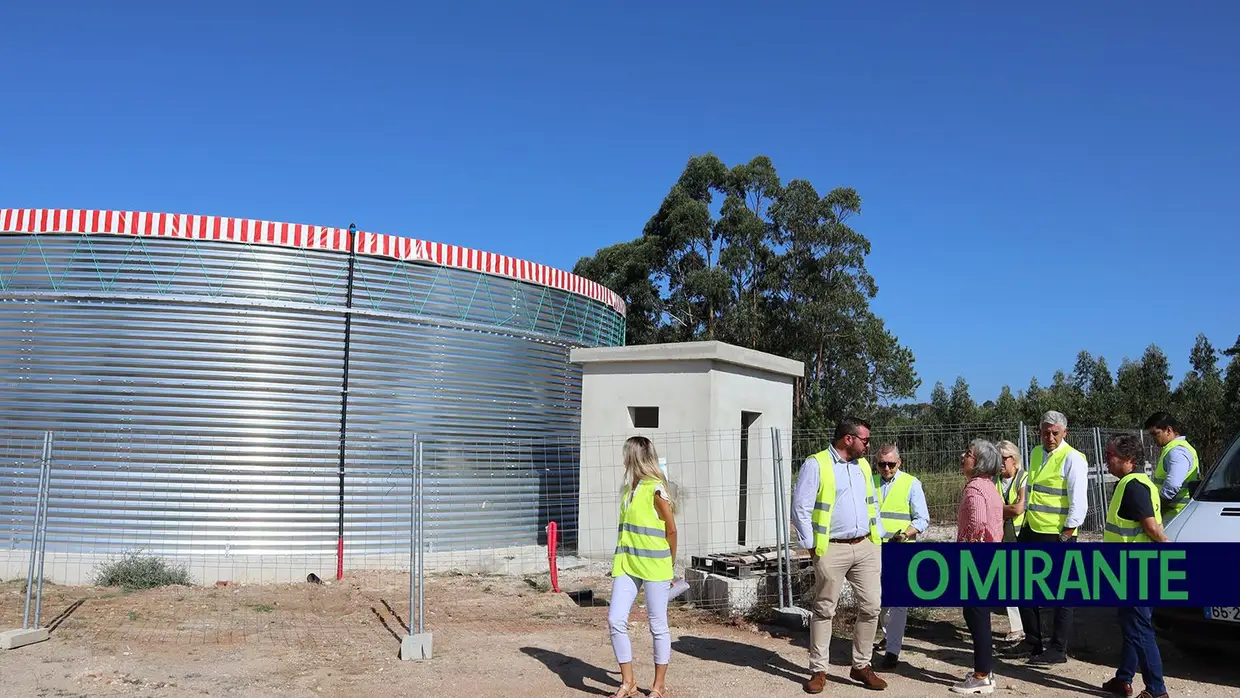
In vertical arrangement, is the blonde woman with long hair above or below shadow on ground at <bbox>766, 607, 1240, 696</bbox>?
above

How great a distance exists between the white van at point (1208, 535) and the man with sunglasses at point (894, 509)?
1.78 meters

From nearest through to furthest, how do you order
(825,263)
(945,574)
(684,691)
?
(945,574) < (684,691) < (825,263)

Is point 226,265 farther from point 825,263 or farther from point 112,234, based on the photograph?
point 825,263

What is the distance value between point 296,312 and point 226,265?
1210 mm

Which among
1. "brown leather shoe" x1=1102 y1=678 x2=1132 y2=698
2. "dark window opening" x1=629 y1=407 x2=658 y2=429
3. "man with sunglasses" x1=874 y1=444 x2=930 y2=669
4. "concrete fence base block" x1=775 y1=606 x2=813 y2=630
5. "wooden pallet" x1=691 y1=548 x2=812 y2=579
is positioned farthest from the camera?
"dark window opening" x1=629 y1=407 x2=658 y2=429

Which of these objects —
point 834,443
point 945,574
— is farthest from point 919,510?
point 945,574

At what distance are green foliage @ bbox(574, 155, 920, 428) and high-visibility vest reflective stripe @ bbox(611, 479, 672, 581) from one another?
26.6 meters

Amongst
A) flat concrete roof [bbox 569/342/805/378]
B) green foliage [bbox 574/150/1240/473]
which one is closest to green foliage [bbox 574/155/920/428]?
green foliage [bbox 574/150/1240/473]

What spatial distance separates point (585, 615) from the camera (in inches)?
357

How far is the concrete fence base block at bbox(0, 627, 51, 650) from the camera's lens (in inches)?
288

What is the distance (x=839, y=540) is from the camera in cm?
618

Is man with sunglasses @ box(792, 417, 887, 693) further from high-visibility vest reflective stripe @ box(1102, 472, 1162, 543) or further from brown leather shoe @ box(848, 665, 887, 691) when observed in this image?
high-visibility vest reflective stripe @ box(1102, 472, 1162, 543)

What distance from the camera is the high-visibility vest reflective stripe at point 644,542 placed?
19.0 ft

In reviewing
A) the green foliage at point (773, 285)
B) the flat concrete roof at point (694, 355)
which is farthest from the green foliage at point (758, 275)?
the flat concrete roof at point (694, 355)
